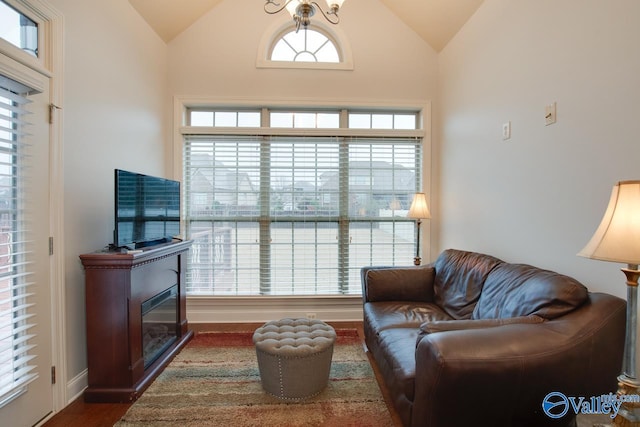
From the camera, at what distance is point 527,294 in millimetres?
1630

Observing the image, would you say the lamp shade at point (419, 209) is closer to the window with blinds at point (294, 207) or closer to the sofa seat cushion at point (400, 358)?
the window with blinds at point (294, 207)

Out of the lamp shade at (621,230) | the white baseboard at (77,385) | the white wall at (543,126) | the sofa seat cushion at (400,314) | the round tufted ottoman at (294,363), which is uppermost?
the white wall at (543,126)

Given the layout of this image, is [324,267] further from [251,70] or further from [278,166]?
[251,70]

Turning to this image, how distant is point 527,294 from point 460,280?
0.72m

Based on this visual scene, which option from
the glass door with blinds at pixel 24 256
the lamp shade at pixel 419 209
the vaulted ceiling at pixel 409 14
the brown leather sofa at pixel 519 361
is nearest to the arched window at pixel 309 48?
→ the vaulted ceiling at pixel 409 14

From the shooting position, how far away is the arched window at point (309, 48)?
3.29 meters

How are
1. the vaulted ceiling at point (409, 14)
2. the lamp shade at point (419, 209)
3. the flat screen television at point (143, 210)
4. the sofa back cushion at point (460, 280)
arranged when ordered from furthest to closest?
the lamp shade at point (419, 209) < the vaulted ceiling at point (409, 14) < the sofa back cushion at point (460, 280) < the flat screen television at point (143, 210)

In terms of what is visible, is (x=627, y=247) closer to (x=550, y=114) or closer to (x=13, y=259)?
(x=550, y=114)

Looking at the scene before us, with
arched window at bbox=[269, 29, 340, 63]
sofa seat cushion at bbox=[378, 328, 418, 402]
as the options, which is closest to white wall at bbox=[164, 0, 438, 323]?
arched window at bbox=[269, 29, 340, 63]

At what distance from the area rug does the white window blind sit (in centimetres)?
97

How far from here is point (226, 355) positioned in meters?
2.59

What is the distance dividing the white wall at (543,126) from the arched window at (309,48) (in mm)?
1188

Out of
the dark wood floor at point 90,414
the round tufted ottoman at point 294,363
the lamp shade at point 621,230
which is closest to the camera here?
the lamp shade at point 621,230

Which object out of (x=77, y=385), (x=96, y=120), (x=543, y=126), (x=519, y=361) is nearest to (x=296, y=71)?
(x=96, y=120)
